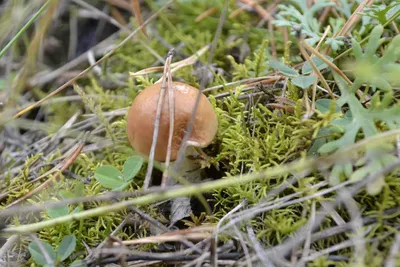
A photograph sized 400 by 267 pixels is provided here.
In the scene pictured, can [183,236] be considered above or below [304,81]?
below

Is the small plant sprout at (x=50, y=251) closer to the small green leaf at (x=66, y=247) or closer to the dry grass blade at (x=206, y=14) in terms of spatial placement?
the small green leaf at (x=66, y=247)

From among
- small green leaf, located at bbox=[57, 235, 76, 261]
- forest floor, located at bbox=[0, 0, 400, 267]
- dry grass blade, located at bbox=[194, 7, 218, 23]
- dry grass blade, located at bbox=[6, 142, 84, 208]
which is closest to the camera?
forest floor, located at bbox=[0, 0, 400, 267]

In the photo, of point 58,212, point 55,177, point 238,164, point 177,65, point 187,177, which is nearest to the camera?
point 58,212

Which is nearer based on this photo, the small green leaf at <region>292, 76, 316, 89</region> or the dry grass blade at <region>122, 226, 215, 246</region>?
the dry grass blade at <region>122, 226, 215, 246</region>

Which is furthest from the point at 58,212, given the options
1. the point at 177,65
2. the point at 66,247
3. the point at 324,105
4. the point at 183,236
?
the point at 324,105

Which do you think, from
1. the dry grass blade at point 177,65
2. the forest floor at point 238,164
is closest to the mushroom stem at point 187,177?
the forest floor at point 238,164

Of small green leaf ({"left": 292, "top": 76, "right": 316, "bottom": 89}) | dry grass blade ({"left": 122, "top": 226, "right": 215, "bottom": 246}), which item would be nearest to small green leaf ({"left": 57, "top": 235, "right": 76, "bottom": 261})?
dry grass blade ({"left": 122, "top": 226, "right": 215, "bottom": 246})

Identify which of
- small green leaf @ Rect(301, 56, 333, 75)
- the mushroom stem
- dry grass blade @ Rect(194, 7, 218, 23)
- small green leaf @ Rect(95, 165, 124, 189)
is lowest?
the mushroom stem

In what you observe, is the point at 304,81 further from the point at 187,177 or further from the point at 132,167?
the point at 132,167

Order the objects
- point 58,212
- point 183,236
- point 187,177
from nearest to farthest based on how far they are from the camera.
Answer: point 183,236 < point 58,212 < point 187,177

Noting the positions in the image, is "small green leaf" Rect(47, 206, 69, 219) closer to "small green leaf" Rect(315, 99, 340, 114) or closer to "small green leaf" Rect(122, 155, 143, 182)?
"small green leaf" Rect(122, 155, 143, 182)
